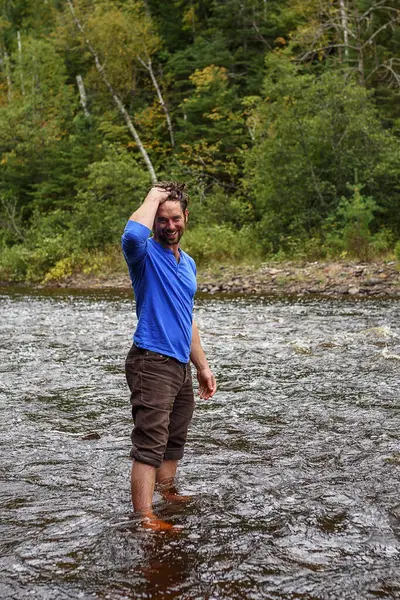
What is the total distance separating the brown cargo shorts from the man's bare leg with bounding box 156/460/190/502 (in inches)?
13.5

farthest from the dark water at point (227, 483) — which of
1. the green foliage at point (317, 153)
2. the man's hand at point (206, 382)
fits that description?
the green foliage at point (317, 153)

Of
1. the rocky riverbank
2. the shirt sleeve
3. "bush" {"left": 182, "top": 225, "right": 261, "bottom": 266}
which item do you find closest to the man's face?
the shirt sleeve

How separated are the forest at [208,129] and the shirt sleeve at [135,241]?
1750 cm

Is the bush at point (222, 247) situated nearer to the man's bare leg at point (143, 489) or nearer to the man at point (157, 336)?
the man at point (157, 336)

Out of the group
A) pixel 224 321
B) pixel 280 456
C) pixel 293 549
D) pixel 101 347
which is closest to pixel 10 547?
pixel 293 549

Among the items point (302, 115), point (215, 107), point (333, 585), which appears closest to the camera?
point (333, 585)

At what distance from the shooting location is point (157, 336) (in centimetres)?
402

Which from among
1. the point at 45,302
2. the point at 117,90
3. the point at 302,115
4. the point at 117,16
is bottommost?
the point at 45,302

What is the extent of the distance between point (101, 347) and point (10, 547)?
7214 millimetres

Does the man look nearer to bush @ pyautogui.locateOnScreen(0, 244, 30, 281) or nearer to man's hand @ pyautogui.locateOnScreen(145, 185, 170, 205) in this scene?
man's hand @ pyautogui.locateOnScreen(145, 185, 170, 205)

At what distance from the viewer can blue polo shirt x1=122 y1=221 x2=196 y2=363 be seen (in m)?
3.97

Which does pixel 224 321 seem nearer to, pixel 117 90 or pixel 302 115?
pixel 302 115

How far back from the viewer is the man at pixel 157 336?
3.92m

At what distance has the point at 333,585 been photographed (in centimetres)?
310
